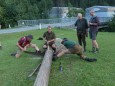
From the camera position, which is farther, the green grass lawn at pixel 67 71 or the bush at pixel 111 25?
the bush at pixel 111 25

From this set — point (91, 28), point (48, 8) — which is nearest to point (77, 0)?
point (48, 8)

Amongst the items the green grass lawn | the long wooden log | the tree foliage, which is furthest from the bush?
the long wooden log

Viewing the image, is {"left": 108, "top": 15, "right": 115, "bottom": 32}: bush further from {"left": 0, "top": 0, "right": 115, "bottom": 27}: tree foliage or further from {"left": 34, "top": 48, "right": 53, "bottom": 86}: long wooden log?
{"left": 34, "top": 48, "right": 53, "bottom": 86}: long wooden log

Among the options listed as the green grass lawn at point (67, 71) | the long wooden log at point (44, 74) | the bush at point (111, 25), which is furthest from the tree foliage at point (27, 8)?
the long wooden log at point (44, 74)

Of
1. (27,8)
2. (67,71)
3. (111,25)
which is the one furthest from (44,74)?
(27,8)

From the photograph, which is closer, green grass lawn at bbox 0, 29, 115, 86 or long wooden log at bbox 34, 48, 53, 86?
long wooden log at bbox 34, 48, 53, 86

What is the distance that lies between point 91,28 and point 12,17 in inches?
1495

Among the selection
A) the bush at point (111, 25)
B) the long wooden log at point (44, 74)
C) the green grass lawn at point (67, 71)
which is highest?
the long wooden log at point (44, 74)

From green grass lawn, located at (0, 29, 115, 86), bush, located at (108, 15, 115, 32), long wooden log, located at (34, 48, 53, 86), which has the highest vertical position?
long wooden log, located at (34, 48, 53, 86)

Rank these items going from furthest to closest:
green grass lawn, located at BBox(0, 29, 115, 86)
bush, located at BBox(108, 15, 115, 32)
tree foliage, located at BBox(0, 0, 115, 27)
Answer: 1. tree foliage, located at BBox(0, 0, 115, 27)
2. bush, located at BBox(108, 15, 115, 32)
3. green grass lawn, located at BBox(0, 29, 115, 86)

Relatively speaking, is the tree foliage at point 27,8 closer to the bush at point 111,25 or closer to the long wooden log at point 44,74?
the bush at point 111,25

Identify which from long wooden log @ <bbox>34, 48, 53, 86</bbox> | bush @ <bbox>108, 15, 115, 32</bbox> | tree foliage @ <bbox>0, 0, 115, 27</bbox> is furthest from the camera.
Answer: tree foliage @ <bbox>0, 0, 115, 27</bbox>

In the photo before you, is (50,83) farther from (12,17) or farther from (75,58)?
(12,17)

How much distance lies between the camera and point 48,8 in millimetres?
72000
